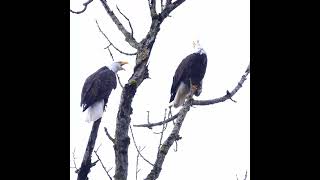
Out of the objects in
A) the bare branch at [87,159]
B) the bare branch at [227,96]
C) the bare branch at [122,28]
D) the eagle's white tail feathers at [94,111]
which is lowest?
the bare branch at [87,159]

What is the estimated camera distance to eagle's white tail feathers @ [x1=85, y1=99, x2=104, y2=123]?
15.4ft

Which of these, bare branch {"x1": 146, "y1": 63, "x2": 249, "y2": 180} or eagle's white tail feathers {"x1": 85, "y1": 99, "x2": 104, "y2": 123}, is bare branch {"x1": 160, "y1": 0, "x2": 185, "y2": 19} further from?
eagle's white tail feathers {"x1": 85, "y1": 99, "x2": 104, "y2": 123}

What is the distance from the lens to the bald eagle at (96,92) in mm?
4914

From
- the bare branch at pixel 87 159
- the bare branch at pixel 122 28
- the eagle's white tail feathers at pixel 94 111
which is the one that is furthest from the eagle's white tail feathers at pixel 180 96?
the bare branch at pixel 122 28

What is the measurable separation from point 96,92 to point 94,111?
231 mm

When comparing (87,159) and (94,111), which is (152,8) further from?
(94,111)

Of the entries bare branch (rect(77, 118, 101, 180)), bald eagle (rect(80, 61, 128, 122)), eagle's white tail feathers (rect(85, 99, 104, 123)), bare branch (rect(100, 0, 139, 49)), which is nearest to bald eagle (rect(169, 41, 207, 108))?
bald eagle (rect(80, 61, 128, 122))

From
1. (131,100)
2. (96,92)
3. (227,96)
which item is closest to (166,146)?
(131,100)

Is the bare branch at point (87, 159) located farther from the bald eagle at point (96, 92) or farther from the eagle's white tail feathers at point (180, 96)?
the eagle's white tail feathers at point (180, 96)

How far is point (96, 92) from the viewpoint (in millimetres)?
5016

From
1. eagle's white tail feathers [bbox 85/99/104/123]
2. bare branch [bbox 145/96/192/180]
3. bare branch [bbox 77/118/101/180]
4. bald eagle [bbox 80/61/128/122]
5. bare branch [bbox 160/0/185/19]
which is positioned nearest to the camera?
bare branch [bbox 145/96/192/180]
